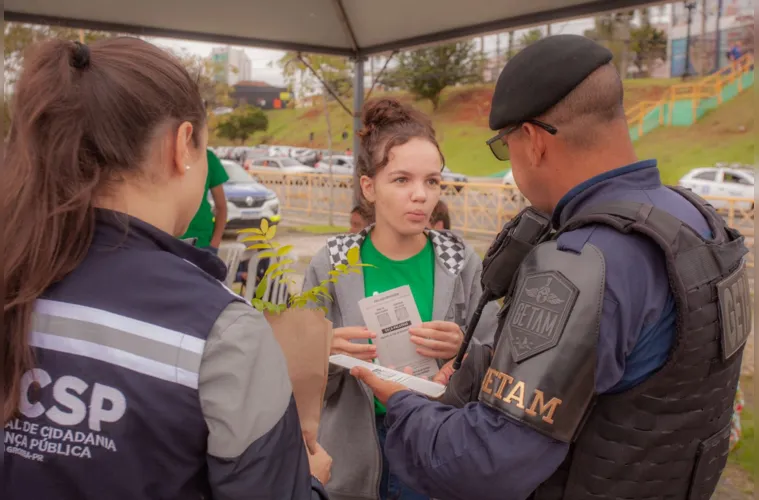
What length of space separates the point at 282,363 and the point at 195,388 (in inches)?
6.0

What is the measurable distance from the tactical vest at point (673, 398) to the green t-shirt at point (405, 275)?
881mm

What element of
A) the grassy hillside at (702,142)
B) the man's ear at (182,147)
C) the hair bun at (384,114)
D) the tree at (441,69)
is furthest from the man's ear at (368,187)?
the tree at (441,69)

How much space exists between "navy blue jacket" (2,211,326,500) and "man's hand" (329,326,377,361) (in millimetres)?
848

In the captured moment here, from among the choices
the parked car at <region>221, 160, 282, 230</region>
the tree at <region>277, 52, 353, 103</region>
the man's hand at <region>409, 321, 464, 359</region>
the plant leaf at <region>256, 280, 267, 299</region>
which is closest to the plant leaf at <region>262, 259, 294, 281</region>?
the plant leaf at <region>256, 280, 267, 299</region>

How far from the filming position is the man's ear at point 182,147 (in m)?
1.01

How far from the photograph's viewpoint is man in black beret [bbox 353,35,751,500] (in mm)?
1114

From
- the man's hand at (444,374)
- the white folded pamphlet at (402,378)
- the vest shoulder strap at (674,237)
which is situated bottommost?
the man's hand at (444,374)

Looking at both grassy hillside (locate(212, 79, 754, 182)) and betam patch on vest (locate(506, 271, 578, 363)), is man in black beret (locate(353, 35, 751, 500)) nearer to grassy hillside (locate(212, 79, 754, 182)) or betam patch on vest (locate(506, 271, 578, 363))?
betam patch on vest (locate(506, 271, 578, 363))

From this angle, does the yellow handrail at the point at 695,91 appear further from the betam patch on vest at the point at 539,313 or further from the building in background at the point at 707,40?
the betam patch on vest at the point at 539,313

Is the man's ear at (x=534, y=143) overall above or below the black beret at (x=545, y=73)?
below

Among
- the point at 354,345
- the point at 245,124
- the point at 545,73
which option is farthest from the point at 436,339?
the point at 245,124

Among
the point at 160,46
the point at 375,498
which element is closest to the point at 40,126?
the point at 160,46

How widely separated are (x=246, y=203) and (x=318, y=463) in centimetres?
1202

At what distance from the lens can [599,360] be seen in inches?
43.5
